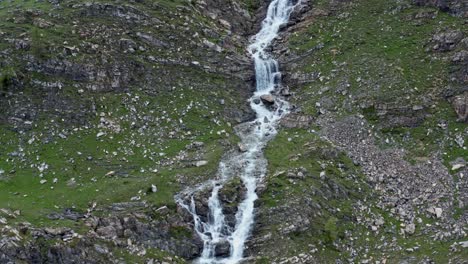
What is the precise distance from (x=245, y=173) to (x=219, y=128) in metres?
9.47

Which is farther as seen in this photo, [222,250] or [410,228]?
[410,228]

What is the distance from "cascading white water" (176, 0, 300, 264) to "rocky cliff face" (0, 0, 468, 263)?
104cm

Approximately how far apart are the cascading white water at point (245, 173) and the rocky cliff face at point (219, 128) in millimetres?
1043

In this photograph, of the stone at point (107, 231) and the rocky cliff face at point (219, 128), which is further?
the rocky cliff face at point (219, 128)

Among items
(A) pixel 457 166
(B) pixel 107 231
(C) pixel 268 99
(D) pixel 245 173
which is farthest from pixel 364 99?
(B) pixel 107 231

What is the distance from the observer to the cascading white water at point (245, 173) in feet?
158

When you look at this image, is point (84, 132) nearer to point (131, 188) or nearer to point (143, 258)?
point (131, 188)

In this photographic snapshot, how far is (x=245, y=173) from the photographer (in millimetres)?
54219

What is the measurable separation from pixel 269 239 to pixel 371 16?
42.0 metres

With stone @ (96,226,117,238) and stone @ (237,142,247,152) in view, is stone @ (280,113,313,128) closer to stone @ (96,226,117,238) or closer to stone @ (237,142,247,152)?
stone @ (237,142,247,152)

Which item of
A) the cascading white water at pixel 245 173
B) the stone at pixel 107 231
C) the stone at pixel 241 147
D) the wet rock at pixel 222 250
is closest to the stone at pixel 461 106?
the cascading white water at pixel 245 173

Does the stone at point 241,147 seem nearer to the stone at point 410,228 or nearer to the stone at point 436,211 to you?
the stone at point 410,228

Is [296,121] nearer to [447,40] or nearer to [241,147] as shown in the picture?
[241,147]

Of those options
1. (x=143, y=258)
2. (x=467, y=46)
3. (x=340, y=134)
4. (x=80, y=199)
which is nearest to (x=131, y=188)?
(x=80, y=199)
